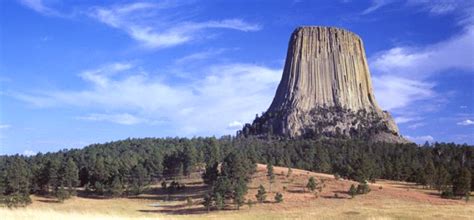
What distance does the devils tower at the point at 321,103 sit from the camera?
6752 inches

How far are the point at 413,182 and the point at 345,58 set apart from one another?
10684 cm

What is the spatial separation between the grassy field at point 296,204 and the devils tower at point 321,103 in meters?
85.8

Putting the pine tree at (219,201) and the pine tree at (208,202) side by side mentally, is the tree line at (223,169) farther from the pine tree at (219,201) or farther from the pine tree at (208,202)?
the pine tree at (208,202)

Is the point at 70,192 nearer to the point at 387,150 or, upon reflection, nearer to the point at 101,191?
the point at 101,191

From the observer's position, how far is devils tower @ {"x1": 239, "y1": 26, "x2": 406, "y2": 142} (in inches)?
6752

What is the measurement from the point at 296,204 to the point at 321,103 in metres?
125

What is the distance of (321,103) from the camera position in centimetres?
18725

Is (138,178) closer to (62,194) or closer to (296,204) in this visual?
(62,194)

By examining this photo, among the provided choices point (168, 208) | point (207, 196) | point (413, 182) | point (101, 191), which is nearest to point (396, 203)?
point (207, 196)

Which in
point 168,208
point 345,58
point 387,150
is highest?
point 345,58

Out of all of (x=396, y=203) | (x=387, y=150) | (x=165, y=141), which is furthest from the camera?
(x=165, y=141)

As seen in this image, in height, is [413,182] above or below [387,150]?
below

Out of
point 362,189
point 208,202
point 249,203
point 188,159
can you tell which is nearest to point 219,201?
point 208,202

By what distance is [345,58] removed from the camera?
200 m
